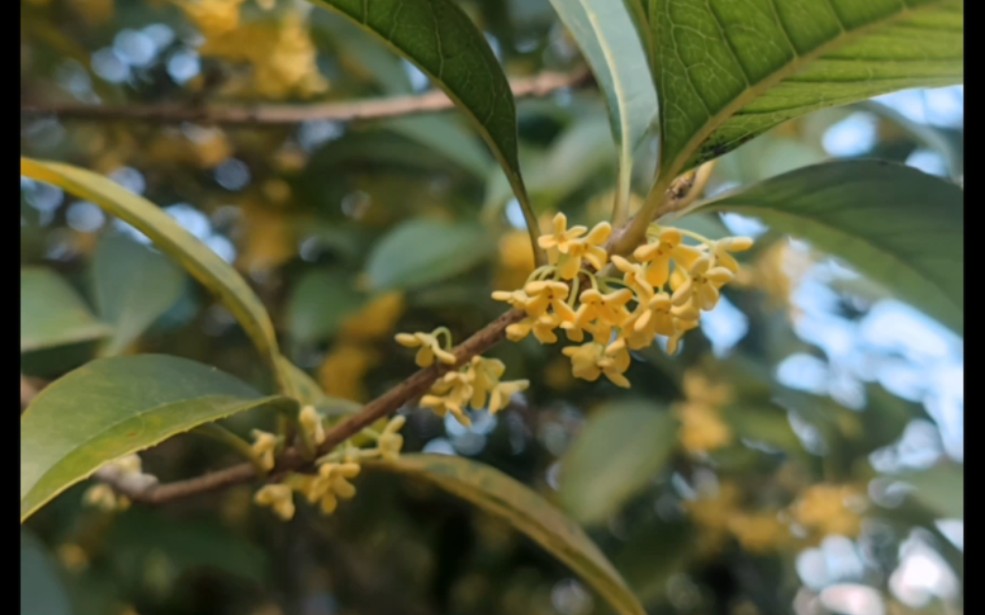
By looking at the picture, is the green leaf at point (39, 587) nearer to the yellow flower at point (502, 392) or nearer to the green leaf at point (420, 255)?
the green leaf at point (420, 255)

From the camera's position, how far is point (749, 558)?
1.65m

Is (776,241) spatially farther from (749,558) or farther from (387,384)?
(387,384)

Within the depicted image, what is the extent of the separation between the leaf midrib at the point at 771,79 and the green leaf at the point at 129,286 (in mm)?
733

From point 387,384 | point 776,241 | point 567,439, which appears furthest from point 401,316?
point 776,241

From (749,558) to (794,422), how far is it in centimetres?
29

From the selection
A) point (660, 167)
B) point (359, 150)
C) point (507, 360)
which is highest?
point (660, 167)

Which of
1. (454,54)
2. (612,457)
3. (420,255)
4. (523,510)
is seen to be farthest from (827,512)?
(454,54)

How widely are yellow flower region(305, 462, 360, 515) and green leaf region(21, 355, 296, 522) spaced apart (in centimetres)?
8

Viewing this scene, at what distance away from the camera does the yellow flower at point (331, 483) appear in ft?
2.05

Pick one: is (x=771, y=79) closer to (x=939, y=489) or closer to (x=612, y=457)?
(x=612, y=457)

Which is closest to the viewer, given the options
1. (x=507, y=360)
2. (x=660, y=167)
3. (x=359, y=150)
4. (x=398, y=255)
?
(x=660, y=167)

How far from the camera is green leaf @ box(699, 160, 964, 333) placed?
58 centimetres

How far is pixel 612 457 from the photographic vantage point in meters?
1.23
